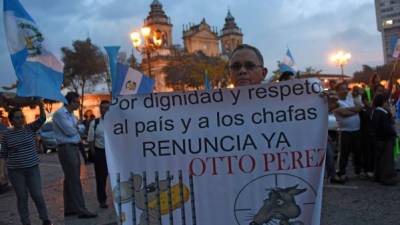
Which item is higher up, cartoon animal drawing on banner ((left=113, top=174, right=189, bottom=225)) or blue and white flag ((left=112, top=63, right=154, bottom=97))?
blue and white flag ((left=112, top=63, right=154, bottom=97))

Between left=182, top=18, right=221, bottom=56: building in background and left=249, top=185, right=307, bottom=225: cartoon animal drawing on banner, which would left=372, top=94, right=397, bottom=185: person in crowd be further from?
left=182, top=18, right=221, bottom=56: building in background

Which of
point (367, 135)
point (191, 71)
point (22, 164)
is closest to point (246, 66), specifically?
point (22, 164)

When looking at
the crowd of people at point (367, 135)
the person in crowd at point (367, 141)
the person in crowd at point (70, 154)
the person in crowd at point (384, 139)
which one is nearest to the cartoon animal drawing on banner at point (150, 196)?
the person in crowd at point (70, 154)

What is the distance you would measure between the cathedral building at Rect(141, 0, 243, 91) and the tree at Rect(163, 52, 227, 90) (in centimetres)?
1660

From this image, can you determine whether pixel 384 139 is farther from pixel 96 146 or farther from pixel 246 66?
pixel 246 66

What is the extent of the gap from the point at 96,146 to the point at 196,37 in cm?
11592

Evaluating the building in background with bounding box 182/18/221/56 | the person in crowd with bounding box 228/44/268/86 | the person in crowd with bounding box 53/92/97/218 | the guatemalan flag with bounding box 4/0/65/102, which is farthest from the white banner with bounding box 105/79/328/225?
the building in background with bounding box 182/18/221/56

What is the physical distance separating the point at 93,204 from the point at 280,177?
21.8 feet

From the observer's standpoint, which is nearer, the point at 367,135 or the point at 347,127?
the point at 347,127

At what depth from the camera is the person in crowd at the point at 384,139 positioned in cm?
870

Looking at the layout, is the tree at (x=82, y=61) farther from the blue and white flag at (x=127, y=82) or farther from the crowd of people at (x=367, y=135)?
the crowd of people at (x=367, y=135)

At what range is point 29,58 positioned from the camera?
5574 millimetres

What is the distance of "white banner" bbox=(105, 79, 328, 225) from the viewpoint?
2592mm

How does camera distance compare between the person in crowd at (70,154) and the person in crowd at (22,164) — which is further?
the person in crowd at (70,154)
